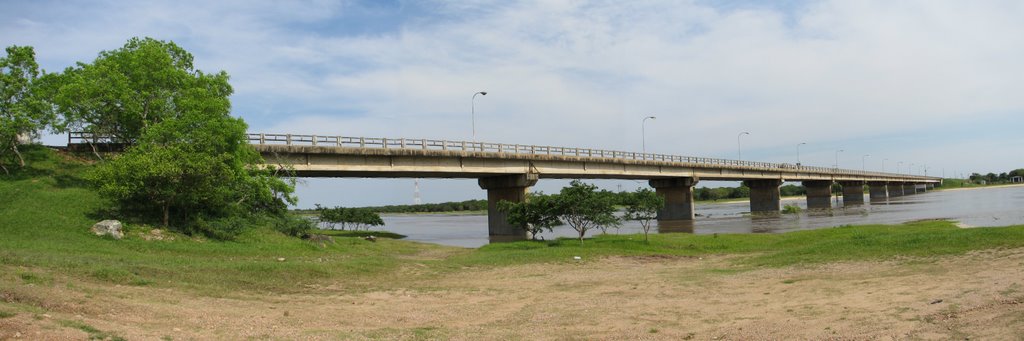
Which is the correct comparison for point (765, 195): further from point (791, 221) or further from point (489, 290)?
point (489, 290)

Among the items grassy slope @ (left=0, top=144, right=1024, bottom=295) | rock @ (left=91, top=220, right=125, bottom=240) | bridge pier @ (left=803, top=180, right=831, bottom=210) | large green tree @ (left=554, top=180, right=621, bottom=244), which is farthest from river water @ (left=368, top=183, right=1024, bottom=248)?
bridge pier @ (left=803, top=180, right=831, bottom=210)

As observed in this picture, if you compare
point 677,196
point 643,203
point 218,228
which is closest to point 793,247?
point 643,203

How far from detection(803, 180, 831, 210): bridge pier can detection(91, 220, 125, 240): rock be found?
131510 mm

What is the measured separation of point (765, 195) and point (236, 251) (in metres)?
98.5

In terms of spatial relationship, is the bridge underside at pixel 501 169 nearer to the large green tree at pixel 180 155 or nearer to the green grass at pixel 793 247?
the large green tree at pixel 180 155

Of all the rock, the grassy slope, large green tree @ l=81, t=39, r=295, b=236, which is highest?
large green tree @ l=81, t=39, r=295, b=236

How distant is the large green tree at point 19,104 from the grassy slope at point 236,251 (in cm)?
174

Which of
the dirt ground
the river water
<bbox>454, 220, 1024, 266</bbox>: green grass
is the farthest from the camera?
the river water

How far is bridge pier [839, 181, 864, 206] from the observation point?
14600cm

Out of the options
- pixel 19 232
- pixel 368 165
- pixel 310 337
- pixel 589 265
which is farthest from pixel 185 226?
pixel 310 337

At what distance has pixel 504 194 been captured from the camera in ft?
198

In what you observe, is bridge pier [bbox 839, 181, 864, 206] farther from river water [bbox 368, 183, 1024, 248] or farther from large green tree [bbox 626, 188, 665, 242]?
large green tree [bbox 626, 188, 665, 242]

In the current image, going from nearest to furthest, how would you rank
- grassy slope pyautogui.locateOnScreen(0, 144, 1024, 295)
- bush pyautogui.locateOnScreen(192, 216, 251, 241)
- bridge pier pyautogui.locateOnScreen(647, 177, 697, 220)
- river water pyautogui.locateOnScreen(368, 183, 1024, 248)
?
1. grassy slope pyautogui.locateOnScreen(0, 144, 1024, 295)
2. bush pyautogui.locateOnScreen(192, 216, 251, 241)
3. river water pyautogui.locateOnScreen(368, 183, 1024, 248)
4. bridge pier pyautogui.locateOnScreen(647, 177, 697, 220)

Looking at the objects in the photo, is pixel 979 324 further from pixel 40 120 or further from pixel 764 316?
pixel 40 120
